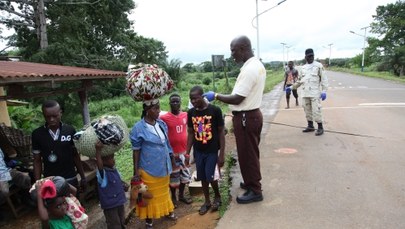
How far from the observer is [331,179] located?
480cm

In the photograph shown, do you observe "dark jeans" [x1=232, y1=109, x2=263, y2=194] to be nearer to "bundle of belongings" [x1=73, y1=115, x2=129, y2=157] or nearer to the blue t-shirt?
the blue t-shirt

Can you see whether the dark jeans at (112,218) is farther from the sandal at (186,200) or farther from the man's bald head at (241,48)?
the man's bald head at (241,48)

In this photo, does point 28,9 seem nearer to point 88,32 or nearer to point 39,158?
point 88,32

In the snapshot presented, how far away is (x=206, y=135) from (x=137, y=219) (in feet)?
5.51

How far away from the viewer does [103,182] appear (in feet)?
11.5

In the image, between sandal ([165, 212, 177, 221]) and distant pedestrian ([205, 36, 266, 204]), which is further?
sandal ([165, 212, 177, 221])

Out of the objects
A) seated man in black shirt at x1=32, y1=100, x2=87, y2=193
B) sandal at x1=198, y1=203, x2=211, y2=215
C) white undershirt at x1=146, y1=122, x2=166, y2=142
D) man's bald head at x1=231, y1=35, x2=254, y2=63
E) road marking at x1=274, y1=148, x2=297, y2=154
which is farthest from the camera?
road marking at x1=274, y1=148, x2=297, y2=154

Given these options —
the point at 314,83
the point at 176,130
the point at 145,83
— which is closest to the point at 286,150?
the point at 314,83

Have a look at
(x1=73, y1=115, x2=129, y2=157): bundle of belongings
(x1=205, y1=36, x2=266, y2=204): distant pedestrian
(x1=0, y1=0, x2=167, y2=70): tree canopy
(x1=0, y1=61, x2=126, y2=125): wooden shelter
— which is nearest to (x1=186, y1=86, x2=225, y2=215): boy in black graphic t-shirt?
(x1=205, y1=36, x2=266, y2=204): distant pedestrian

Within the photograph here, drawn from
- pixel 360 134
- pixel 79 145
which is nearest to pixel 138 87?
pixel 79 145

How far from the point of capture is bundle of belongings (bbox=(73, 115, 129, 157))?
3221mm

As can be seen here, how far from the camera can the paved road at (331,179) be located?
3664 millimetres

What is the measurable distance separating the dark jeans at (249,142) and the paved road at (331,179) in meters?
0.36

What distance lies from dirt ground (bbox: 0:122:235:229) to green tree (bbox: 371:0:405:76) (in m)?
38.1
